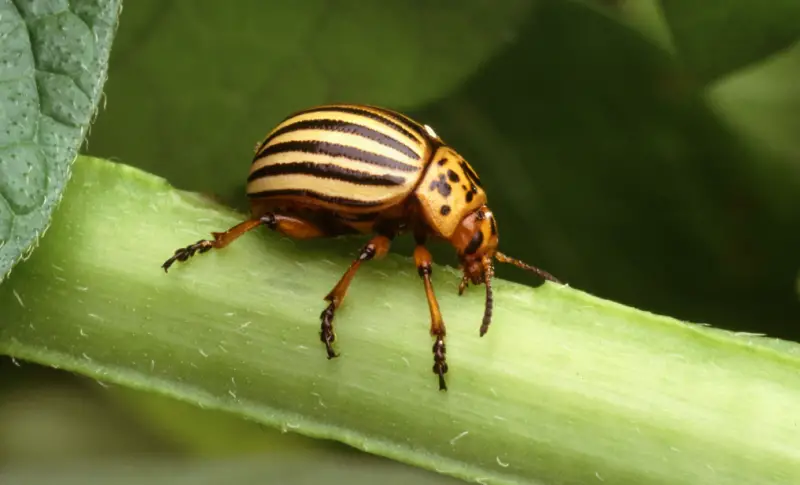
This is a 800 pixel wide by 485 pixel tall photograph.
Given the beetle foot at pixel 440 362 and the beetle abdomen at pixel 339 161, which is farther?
the beetle abdomen at pixel 339 161

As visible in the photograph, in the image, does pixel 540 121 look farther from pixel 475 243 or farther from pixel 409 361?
pixel 409 361

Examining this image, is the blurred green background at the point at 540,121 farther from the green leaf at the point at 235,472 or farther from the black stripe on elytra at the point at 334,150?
the black stripe on elytra at the point at 334,150

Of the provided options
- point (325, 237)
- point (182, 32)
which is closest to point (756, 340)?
point (325, 237)

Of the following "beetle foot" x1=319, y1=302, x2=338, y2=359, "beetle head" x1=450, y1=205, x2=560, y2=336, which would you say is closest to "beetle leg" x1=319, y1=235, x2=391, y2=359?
"beetle foot" x1=319, y1=302, x2=338, y2=359

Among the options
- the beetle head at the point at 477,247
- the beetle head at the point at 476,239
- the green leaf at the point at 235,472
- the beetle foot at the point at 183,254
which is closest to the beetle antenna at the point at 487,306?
the beetle head at the point at 477,247

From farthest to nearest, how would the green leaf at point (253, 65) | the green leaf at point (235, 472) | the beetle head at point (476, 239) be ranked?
the green leaf at point (235, 472), the green leaf at point (253, 65), the beetle head at point (476, 239)

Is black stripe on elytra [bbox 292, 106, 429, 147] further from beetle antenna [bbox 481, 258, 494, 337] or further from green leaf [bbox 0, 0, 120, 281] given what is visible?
green leaf [bbox 0, 0, 120, 281]
